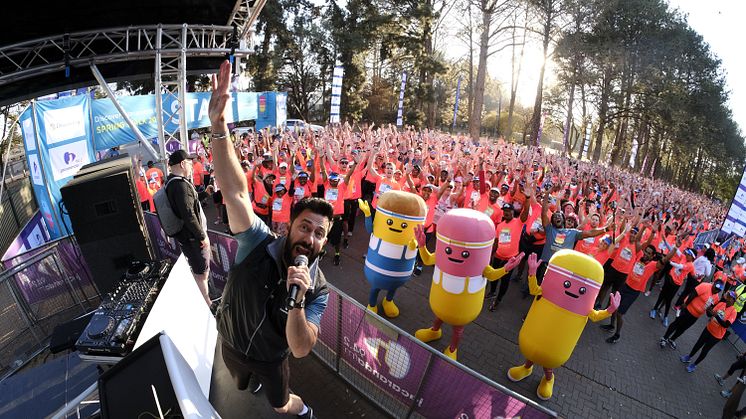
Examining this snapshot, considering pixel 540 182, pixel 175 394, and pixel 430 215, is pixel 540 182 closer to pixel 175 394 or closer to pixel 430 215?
pixel 430 215

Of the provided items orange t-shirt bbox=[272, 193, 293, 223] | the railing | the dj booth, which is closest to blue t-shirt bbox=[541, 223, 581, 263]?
orange t-shirt bbox=[272, 193, 293, 223]

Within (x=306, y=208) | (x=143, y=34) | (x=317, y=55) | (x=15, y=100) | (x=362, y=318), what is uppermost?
(x=317, y=55)

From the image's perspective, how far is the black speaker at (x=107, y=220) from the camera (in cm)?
473

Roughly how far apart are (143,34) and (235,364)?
7176 millimetres

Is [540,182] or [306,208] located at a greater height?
[306,208]

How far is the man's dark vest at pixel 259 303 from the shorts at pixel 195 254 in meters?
2.21

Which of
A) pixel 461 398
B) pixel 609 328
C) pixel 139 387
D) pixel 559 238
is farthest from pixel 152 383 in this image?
pixel 609 328

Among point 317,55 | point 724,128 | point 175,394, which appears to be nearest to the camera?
point 175,394

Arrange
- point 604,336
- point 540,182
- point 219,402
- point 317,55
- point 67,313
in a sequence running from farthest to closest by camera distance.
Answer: point 317,55 → point 540,182 → point 604,336 → point 67,313 → point 219,402

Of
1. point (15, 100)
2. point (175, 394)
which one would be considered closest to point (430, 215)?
point (175, 394)

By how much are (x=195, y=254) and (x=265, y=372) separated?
247 cm

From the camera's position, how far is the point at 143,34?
274 inches

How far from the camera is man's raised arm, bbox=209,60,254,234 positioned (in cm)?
194

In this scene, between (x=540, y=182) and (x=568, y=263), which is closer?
(x=568, y=263)
